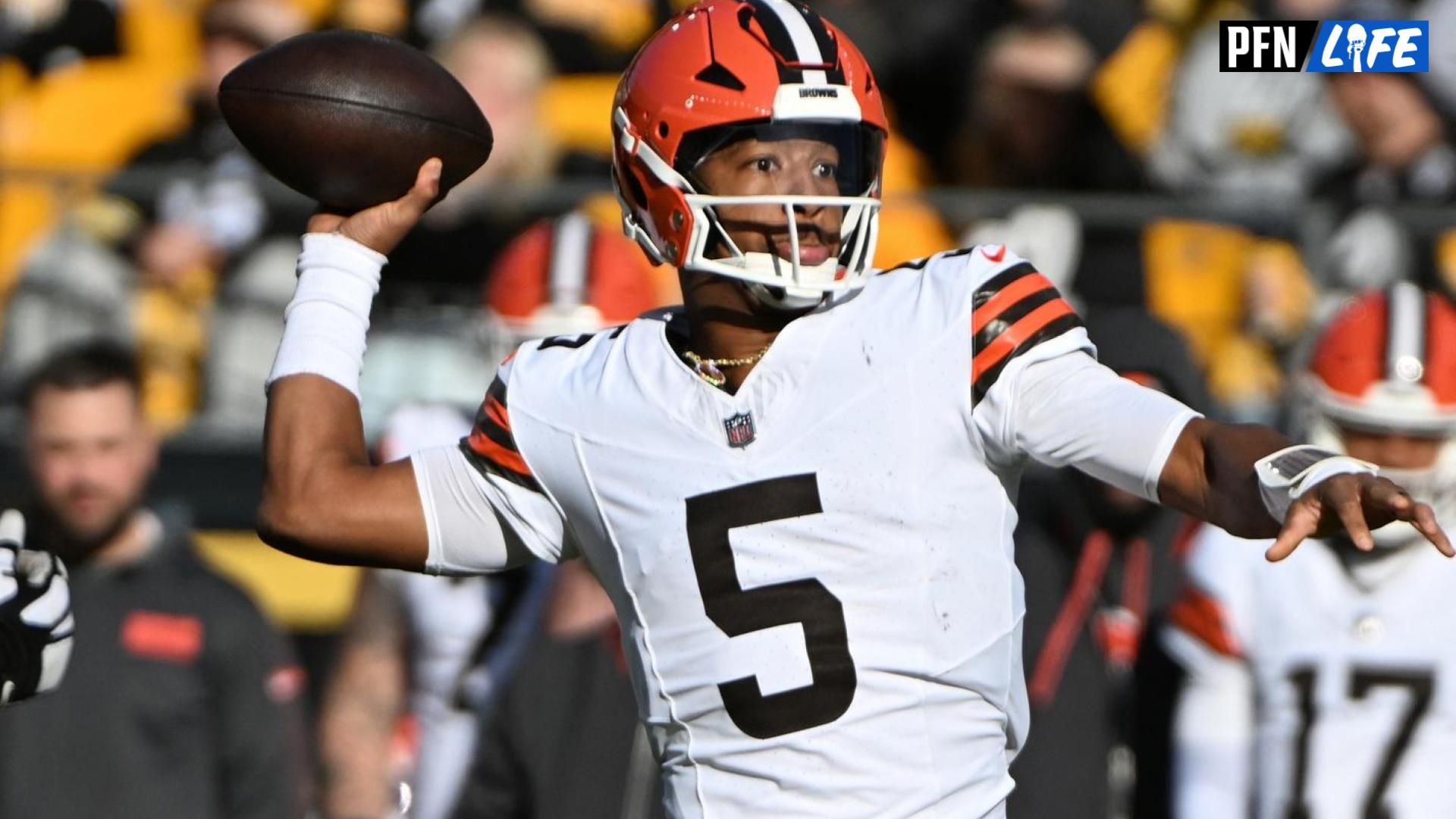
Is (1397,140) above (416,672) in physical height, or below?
above

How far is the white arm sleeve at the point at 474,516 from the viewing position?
10.3 feet

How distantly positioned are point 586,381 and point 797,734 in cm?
60

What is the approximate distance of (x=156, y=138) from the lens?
7902mm

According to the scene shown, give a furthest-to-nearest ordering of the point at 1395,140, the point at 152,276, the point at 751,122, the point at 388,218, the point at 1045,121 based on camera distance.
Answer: the point at 1045,121 → the point at 152,276 → the point at 1395,140 → the point at 388,218 → the point at 751,122

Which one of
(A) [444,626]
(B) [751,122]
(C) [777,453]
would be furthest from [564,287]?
(C) [777,453]

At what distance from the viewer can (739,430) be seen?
2.98m

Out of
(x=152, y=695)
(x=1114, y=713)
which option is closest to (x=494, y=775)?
(x=152, y=695)

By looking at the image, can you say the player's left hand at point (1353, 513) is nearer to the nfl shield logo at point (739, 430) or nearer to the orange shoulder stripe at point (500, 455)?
the nfl shield logo at point (739, 430)

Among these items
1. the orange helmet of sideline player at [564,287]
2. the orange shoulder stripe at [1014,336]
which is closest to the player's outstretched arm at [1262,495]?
the orange shoulder stripe at [1014,336]

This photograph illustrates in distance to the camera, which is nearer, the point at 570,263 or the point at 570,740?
→ the point at 570,740

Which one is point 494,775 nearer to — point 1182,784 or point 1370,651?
point 1182,784

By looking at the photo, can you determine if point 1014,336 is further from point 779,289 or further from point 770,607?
point 770,607

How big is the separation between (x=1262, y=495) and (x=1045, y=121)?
4787mm

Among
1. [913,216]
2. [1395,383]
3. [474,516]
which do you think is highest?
[474,516]
